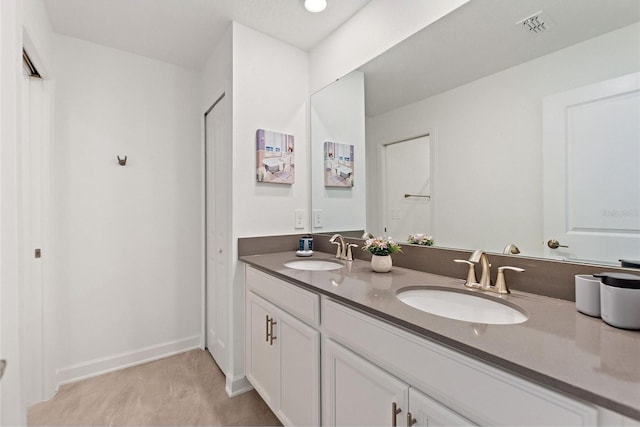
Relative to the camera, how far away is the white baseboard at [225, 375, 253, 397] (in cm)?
183

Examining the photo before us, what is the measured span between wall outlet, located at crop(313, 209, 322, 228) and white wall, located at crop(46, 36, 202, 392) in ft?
3.66

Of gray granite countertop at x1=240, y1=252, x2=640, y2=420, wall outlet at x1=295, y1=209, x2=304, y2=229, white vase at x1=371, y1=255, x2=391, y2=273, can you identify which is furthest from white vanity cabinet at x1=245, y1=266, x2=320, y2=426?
wall outlet at x1=295, y1=209, x2=304, y2=229

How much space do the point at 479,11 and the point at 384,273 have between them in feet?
3.99

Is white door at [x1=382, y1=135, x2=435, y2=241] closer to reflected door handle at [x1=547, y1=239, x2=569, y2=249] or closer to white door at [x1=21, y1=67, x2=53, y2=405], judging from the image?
reflected door handle at [x1=547, y1=239, x2=569, y2=249]

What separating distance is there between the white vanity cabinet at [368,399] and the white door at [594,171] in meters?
0.70

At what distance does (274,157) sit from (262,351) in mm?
1222

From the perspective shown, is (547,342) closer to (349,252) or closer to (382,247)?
(382,247)

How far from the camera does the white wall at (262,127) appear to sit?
1853 mm

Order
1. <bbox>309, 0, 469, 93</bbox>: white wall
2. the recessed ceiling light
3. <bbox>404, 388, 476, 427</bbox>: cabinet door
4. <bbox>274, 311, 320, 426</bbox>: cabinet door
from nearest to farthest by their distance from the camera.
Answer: <bbox>404, 388, 476, 427</bbox>: cabinet door → <bbox>274, 311, 320, 426</bbox>: cabinet door → <bbox>309, 0, 469, 93</bbox>: white wall → the recessed ceiling light

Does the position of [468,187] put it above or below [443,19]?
below

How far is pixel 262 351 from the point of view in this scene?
1.60 metres

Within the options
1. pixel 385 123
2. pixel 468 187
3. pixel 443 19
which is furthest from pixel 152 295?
pixel 443 19

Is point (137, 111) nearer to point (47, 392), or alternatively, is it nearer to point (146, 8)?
point (146, 8)

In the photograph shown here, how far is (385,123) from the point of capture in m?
1.63
